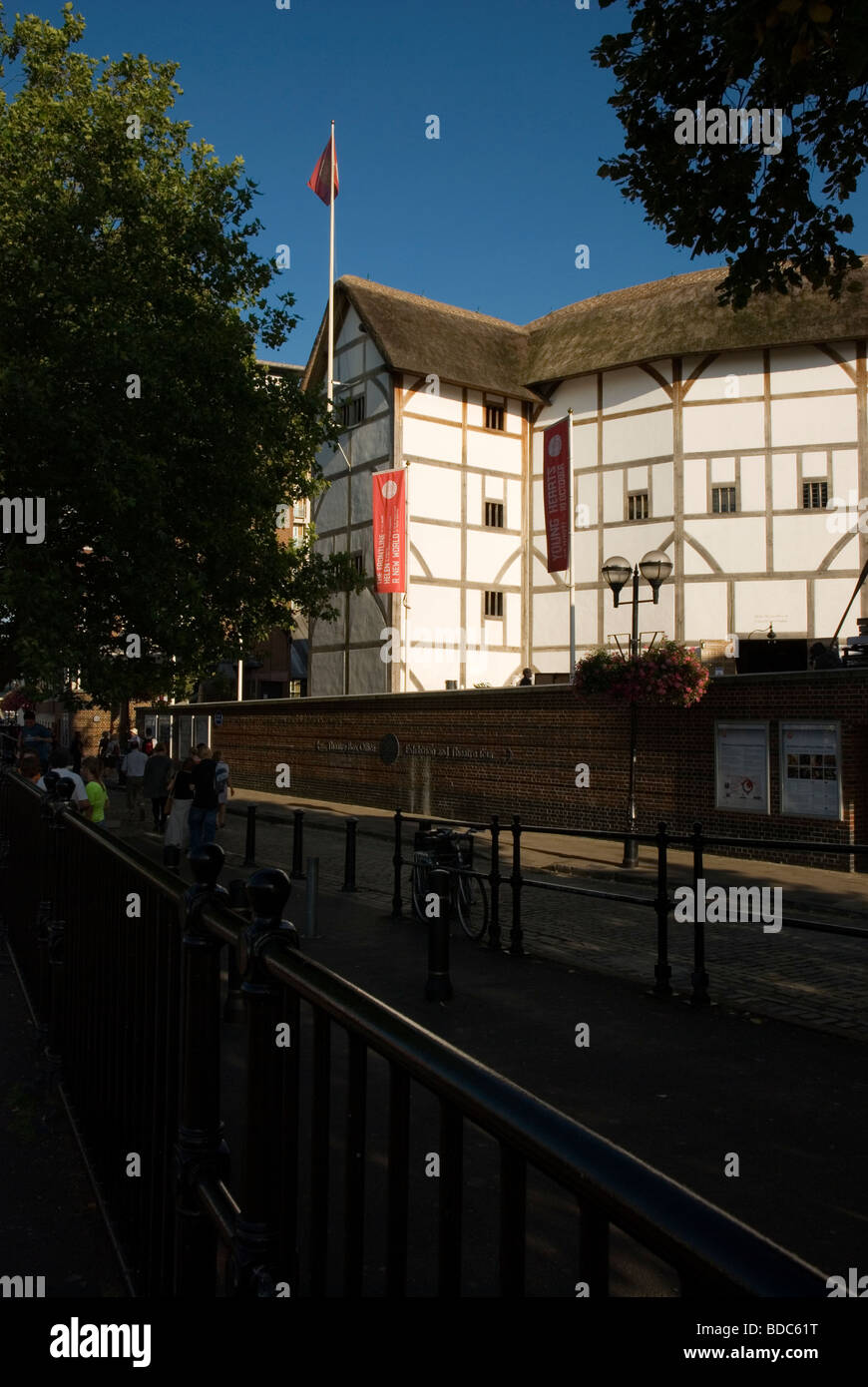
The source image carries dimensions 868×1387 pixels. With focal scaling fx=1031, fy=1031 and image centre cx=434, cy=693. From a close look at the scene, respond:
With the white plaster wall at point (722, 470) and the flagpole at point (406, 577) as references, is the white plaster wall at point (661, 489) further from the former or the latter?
A: the flagpole at point (406, 577)

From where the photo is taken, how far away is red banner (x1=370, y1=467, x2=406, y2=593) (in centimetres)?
2752

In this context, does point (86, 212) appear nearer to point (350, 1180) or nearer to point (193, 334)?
point (193, 334)

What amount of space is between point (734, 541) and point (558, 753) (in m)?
8.78

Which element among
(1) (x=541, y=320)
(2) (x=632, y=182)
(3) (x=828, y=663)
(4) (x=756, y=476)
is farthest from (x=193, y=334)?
(1) (x=541, y=320)

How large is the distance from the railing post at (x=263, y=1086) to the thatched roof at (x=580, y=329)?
26339mm

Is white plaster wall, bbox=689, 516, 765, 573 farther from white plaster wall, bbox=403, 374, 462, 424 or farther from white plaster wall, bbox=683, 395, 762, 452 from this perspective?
white plaster wall, bbox=403, 374, 462, 424

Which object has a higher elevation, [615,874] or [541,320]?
[541,320]

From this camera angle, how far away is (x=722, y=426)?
26.9 m

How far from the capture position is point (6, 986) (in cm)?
768

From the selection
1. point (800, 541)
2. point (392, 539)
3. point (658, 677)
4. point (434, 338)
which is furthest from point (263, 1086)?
point (434, 338)

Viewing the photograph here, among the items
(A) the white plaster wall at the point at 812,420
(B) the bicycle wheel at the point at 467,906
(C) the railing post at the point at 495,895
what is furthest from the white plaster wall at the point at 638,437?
(C) the railing post at the point at 495,895

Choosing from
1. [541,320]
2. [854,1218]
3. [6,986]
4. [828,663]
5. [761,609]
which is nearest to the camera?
[854,1218]

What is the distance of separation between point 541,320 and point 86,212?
67.5 feet

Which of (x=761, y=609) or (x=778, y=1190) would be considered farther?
(x=761, y=609)
